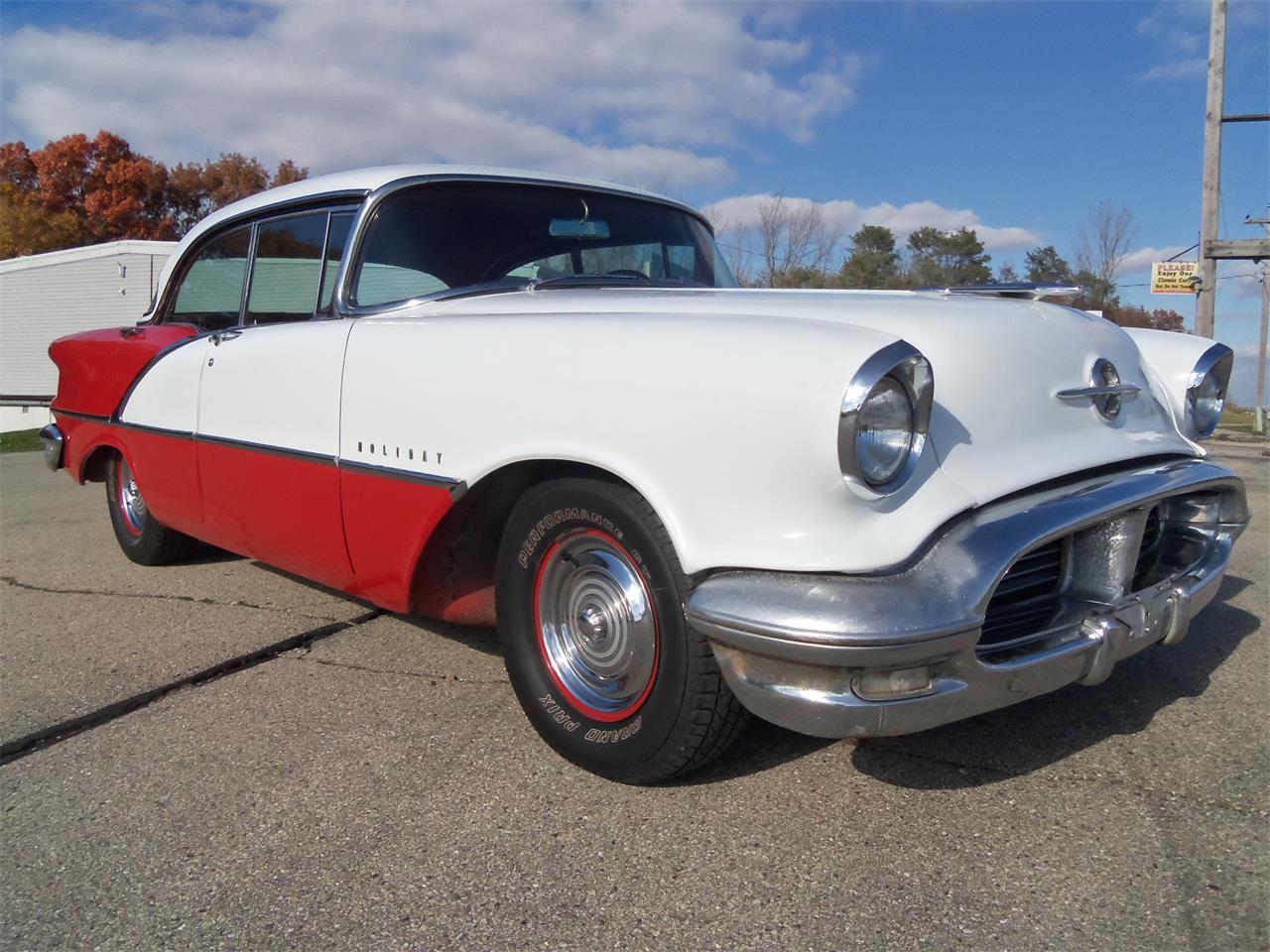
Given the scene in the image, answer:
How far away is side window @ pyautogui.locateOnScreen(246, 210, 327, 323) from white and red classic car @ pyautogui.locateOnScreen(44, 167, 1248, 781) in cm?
2

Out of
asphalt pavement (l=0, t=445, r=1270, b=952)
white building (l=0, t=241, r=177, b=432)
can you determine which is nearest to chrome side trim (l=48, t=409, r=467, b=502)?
asphalt pavement (l=0, t=445, r=1270, b=952)

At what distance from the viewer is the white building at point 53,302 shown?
23125 millimetres

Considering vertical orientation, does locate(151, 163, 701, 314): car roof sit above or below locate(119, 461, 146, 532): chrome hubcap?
above

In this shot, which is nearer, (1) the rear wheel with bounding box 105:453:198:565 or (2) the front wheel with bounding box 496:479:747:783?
(2) the front wheel with bounding box 496:479:747:783

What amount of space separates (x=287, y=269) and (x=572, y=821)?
7.42 feet

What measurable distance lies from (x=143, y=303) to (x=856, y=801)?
25.1 m

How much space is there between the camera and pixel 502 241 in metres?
3.23

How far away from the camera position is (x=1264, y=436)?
44.1 feet

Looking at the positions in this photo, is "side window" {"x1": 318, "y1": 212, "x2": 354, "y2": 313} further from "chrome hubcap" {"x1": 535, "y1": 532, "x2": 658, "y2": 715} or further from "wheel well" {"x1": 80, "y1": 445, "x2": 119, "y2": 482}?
"wheel well" {"x1": 80, "y1": 445, "x2": 119, "y2": 482}

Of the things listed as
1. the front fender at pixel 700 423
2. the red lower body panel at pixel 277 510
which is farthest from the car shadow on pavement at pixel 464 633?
the front fender at pixel 700 423

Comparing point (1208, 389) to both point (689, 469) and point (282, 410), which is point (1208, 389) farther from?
point (282, 410)

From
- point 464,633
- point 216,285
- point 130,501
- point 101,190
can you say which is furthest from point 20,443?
point 101,190

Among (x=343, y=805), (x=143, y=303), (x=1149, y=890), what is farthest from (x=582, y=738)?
(x=143, y=303)

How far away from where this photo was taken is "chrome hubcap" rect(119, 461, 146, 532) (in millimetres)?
4562
